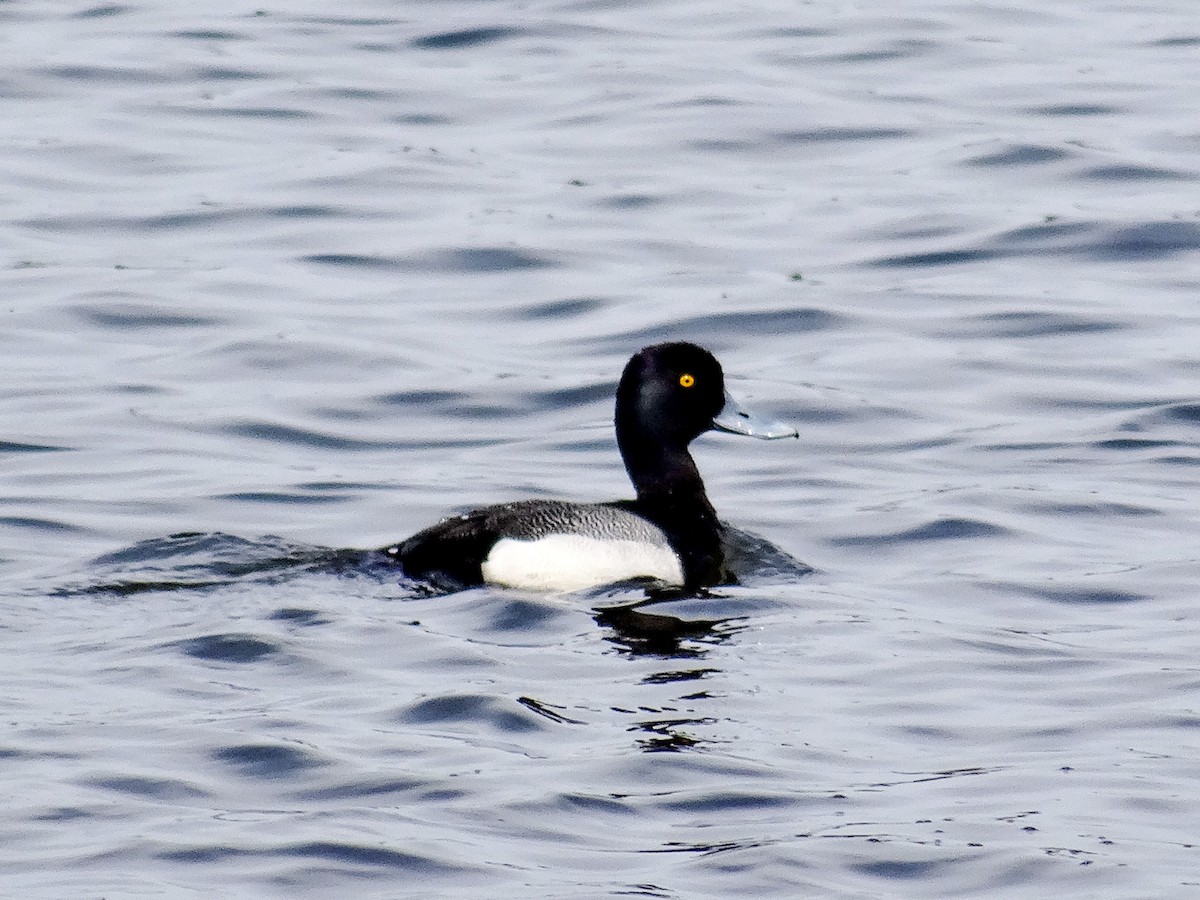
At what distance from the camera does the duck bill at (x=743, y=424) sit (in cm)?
1057

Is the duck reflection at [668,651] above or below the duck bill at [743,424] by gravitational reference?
below

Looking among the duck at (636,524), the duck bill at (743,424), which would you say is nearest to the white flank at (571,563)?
the duck at (636,524)

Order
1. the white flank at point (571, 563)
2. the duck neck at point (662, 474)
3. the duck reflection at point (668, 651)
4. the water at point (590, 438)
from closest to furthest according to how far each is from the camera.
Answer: the water at point (590, 438)
the duck reflection at point (668, 651)
the white flank at point (571, 563)
the duck neck at point (662, 474)

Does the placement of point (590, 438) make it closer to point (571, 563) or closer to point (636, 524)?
point (636, 524)

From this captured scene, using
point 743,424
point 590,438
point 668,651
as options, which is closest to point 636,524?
point 743,424

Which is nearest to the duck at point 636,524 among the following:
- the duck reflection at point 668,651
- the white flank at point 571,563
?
the white flank at point 571,563

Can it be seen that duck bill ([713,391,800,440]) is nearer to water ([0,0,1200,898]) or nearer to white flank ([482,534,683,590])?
water ([0,0,1200,898])

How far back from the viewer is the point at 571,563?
9.35 metres

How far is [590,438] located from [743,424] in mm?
1409

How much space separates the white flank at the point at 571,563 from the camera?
364 inches

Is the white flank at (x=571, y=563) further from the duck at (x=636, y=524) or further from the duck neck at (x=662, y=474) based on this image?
the duck neck at (x=662, y=474)

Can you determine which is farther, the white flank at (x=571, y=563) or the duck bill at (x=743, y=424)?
the duck bill at (x=743, y=424)

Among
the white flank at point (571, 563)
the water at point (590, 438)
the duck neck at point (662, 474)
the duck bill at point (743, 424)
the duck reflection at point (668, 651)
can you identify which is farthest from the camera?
the duck bill at point (743, 424)

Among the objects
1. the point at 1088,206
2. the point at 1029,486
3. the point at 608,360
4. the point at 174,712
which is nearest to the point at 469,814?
the point at 174,712
